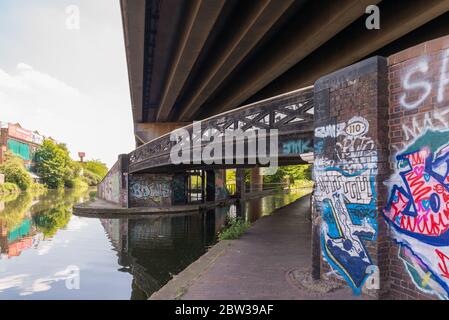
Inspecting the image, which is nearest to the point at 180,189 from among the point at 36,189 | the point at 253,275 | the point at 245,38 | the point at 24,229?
the point at 24,229

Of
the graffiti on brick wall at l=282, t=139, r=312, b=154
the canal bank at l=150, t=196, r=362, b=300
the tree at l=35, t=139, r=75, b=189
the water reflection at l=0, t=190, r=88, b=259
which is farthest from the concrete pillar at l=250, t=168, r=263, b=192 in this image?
the tree at l=35, t=139, r=75, b=189

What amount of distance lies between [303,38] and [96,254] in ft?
32.0

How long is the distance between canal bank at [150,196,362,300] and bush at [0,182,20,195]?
1696 inches

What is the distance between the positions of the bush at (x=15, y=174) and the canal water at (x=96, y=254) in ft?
109

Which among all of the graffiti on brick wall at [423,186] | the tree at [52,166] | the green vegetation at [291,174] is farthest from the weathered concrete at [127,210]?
the tree at [52,166]

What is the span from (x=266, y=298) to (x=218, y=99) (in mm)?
17649

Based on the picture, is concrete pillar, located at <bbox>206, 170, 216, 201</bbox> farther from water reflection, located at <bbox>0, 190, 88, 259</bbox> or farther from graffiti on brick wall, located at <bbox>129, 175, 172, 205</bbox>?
water reflection, located at <bbox>0, 190, 88, 259</bbox>

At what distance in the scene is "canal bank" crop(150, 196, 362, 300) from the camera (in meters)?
5.35

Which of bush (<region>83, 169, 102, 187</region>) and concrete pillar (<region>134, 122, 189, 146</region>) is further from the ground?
concrete pillar (<region>134, 122, 189, 146</region>)

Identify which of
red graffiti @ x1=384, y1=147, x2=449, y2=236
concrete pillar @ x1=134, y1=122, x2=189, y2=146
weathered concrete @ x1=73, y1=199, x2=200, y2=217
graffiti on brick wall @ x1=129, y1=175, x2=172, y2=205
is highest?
concrete pillar @ x1=134, y1=122, x2=189, y2=146

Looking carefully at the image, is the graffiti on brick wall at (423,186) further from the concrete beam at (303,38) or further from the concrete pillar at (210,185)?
the concrete pillar at (210,185)

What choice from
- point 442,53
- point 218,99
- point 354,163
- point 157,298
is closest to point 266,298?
point 157,298

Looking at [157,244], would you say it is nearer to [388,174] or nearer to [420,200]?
[388,174]
